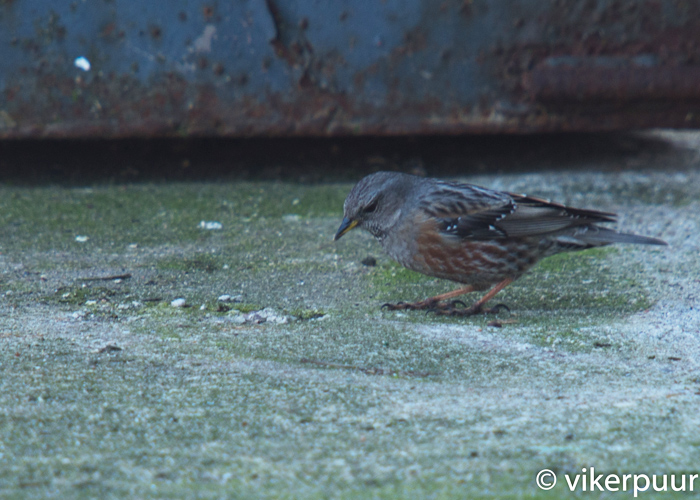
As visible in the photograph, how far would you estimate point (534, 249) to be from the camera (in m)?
3.21

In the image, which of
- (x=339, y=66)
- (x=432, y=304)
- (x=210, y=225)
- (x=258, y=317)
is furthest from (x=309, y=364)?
(x=339, y=66)

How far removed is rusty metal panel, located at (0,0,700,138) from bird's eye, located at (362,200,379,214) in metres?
1.24

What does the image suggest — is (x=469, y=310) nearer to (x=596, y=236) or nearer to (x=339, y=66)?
(x=596, y=236)

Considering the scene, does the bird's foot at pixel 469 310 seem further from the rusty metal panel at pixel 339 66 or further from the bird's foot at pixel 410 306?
the rusty metal panel at pixel 339 66

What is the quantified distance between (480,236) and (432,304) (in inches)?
14.3

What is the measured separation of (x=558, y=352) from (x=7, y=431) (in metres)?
1.65

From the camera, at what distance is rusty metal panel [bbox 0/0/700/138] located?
4.27 m

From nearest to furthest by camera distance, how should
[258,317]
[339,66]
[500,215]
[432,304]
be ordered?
[258,317] < [432,304] < [500,215] < [339,66]

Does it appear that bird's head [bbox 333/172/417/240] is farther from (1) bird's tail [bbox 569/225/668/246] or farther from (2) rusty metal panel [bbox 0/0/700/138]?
(2) rusty metal panel [bbox 0/0/700/138]

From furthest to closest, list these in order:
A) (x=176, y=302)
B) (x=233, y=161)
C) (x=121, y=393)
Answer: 1. (x=233, y=161)
2. (x=176, y=302)
3. (x=121, y=393)

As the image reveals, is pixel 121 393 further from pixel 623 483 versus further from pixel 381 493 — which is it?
pixel 623 483

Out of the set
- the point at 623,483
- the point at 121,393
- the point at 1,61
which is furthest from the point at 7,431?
the point at 1,61

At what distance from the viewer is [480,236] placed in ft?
10.4

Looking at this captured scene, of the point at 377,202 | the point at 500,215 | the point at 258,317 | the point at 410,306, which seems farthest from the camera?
the point at 377,202
